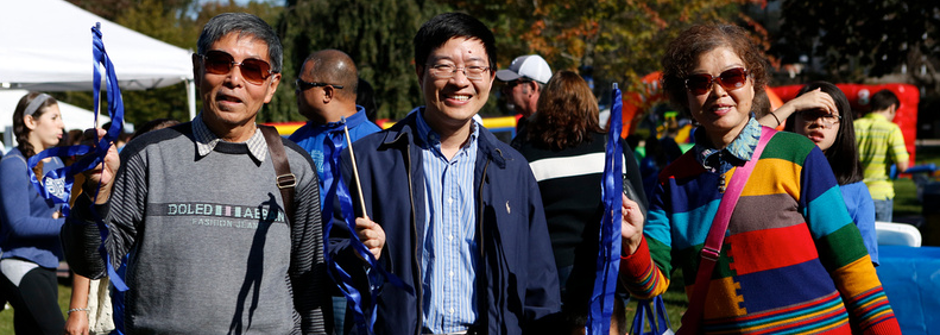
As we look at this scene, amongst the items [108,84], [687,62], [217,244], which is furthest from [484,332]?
[108,84]

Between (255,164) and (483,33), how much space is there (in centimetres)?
92

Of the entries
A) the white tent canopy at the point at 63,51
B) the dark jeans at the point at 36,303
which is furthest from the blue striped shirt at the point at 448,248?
the white tent canopy at the point at 63,51

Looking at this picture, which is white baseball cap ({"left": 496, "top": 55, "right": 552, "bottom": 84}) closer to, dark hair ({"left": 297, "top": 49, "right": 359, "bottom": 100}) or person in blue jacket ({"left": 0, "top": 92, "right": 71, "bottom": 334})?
dark hair ({"left": 297, "top": 49, "right": 359, "bottom": 100})

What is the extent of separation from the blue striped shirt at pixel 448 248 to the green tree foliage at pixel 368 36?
20.9m

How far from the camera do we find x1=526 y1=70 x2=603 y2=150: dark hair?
3961mm

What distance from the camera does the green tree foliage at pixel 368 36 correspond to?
23.5 m

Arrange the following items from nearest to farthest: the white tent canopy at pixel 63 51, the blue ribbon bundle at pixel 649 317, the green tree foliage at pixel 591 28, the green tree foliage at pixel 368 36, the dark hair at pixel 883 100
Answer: the blue ribbon bundle at pixel 649 317
the dark hair at pixel 883 100
the white tent canopy at pixel 63 51
the green tree foliage at pixel 591 28
the green tree foliage at pixel 368 36

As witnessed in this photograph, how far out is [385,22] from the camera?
2342 centimetres

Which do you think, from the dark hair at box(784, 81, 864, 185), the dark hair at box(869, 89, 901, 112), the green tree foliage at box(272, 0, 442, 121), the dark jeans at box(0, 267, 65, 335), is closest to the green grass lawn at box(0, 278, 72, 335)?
the dark jeans at box(0, 267, 65, 335)

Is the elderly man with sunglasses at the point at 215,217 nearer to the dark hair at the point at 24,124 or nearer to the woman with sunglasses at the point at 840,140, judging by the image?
the woman with sunglasses at the point at 840,140

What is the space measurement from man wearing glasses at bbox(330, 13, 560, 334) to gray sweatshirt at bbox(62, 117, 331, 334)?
0.27 meters

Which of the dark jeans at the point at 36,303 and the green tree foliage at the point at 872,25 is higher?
the green tree foliage at the point at 872,25

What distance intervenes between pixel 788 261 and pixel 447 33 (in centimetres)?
130

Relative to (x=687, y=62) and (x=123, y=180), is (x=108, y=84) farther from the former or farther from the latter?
(x=687, y=62)
